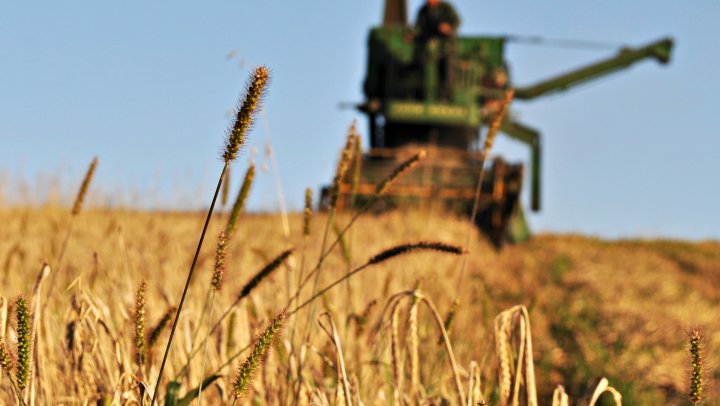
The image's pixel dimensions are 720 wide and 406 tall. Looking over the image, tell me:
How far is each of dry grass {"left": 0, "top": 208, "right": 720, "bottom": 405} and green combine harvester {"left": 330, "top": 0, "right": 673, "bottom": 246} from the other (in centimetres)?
150

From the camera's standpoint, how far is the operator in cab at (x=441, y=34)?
51.8ft

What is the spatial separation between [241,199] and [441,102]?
13786 mm

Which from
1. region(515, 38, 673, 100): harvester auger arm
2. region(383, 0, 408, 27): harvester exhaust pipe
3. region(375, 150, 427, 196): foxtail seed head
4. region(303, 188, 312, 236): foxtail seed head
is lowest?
region(303, 188, 312, 236): foxtail seed head

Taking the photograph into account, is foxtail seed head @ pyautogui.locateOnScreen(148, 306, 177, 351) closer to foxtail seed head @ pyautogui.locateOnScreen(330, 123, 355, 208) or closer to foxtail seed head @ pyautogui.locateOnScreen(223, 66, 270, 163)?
foxtail seed head @ pyautogui.locateOnScreen(330, 123, 355, 208)

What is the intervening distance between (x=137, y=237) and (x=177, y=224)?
1.92 meters

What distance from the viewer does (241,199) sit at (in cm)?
197

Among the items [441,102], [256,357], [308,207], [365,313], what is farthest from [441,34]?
[256,357]

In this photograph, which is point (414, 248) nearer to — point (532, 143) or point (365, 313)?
point (365, 313)

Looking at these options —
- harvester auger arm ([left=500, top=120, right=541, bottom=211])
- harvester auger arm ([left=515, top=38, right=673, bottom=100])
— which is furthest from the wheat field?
harvester auger arm ([left=515, top=38, right=673, bottom=100])

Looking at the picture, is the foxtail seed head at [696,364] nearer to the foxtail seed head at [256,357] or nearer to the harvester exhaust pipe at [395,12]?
the foxtail seed head at [256,357]

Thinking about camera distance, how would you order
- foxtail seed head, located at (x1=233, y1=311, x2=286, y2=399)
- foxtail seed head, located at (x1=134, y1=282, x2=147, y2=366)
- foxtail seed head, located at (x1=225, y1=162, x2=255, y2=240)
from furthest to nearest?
foxtail seed head, located at (x1=225, y1=162, x2=255, y2=240) → foxtail seed head, located at (x1=134, y1=282, x2=147, y2=366) → foxtail seed head, located at (x1=233, y1=311, x2=286, y2=399)

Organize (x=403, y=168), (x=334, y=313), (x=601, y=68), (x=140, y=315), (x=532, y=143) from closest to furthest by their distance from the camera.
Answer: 1. (x=140, y=315)
2. (x=403, y=168)
3. (x=334, y=313)
4. (x=532, y=143)
5. (x=601, y=68)

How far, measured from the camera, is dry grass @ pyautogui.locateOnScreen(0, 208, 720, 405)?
2.30 m

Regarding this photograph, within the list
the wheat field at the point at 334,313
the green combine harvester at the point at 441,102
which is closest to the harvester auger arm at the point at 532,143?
the green combine harvester at the point at 441,102
